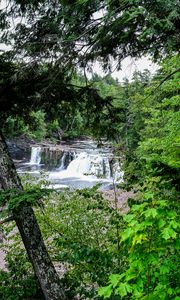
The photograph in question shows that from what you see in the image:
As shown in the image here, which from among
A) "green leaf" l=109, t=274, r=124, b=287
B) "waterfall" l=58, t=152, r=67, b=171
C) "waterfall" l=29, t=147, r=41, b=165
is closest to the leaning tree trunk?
"green leaf" l=109, t=274, r=124, b=287

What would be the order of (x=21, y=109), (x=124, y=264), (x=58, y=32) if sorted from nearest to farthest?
1. (x=58, y=32)
2. (x=124, y=264)
3. (x=21, y=109)

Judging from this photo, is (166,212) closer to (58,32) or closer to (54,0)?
(58,32)

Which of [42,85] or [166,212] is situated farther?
[42,85]

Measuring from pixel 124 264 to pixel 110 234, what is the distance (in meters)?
0.77

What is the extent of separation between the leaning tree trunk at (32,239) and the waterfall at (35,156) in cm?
2449

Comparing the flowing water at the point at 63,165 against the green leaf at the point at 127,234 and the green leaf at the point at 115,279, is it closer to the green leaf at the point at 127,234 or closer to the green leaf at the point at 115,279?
the green leaf at the point at 115,279

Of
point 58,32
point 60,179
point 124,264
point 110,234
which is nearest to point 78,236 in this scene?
point 110,234

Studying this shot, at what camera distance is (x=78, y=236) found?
6.60 meters

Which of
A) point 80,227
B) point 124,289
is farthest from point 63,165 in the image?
point 124,289

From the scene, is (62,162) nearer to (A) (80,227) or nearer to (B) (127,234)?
(A) (80,227)

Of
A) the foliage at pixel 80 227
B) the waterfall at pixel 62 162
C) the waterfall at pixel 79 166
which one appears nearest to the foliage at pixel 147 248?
the foliage at pixel 80 227

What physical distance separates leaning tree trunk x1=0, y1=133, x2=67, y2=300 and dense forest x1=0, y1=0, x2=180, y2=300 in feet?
0.05

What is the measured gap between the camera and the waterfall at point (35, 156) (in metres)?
30.1

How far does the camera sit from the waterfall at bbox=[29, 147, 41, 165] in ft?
98.7
